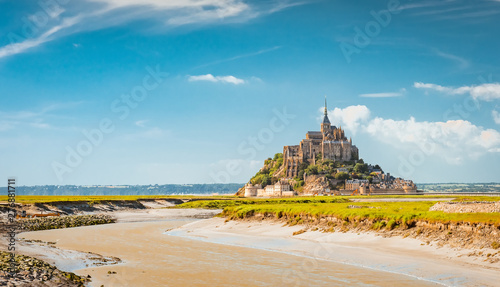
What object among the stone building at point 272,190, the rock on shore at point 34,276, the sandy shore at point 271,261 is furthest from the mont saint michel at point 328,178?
the rock on shore at point 34,276

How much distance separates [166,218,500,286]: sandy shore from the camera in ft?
56.0

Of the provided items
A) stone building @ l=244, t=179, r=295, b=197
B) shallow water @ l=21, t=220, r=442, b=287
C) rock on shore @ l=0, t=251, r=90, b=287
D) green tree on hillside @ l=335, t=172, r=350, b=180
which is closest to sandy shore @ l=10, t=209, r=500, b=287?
shallow water @ l=21, t=220, r=442, b=287

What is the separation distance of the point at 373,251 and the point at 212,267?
771 centimetres

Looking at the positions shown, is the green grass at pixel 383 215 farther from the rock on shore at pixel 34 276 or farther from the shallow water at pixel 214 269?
the rock on shore at pixel 34 276

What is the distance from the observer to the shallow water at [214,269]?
58.7 feet

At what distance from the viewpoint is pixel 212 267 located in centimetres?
2139

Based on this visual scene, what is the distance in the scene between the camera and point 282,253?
25.1 meters

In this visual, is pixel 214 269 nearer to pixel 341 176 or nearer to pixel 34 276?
pixel 34 276

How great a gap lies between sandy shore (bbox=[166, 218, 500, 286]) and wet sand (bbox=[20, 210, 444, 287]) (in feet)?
1.70

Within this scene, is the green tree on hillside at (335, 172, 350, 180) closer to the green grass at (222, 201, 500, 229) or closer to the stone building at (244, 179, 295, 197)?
the stone building at (244, 179, 295, 197)

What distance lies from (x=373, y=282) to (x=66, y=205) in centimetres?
5876

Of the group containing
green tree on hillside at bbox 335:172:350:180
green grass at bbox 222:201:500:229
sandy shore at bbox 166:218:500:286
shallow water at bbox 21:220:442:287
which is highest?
green tree on hillside at bbox 335:172:350:180

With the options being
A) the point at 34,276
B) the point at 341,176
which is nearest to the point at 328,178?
the point at 341,176

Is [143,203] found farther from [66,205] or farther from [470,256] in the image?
[470,256]
